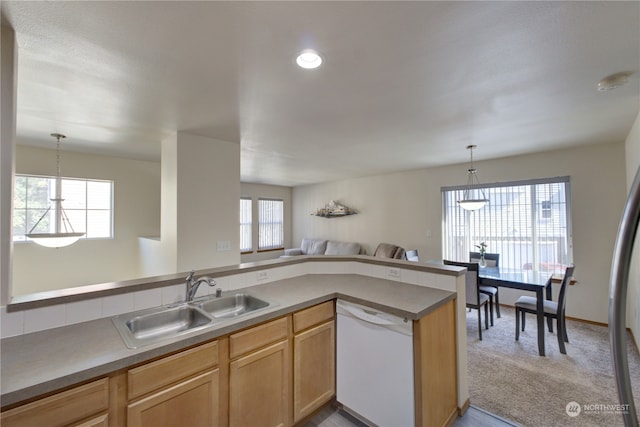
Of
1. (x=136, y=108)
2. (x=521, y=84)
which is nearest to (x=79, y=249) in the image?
(x=136, y=108)

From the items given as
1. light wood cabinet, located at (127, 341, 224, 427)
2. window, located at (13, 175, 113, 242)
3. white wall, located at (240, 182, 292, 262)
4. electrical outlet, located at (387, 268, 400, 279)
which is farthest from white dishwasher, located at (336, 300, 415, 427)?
white wall, located at (240, 182, 292, 262)

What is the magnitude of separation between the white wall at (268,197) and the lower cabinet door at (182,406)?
18.7ft

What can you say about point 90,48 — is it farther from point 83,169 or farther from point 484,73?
point 83,169

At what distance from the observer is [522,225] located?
418 cm

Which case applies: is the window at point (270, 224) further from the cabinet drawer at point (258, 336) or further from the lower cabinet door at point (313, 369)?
the cabinet drawer at point (258, 336)

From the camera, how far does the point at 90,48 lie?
4.88ft

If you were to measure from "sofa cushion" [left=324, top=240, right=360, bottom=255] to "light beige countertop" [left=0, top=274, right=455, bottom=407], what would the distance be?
422cm

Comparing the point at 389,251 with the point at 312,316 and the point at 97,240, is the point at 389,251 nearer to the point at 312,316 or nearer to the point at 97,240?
the point at 312,316

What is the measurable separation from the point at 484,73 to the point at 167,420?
2.74 metres

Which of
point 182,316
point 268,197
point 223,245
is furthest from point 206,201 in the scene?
point 268,197

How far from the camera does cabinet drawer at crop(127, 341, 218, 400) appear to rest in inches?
45.2

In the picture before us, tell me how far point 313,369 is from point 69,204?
452 cm

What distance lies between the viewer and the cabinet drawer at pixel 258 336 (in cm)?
146

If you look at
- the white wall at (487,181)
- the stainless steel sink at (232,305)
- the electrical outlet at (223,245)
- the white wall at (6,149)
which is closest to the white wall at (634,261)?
the white wall at (487,181)
